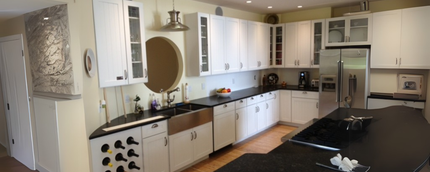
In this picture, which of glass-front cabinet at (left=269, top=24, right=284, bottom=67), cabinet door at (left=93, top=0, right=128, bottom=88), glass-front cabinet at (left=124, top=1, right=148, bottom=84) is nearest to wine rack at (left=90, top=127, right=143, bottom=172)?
cabinet door at (left=93, top=0, right=128, bottom=88)

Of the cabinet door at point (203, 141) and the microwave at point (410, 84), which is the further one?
the microwave at point (410, 84)

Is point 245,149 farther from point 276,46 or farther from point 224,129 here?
point 276,46

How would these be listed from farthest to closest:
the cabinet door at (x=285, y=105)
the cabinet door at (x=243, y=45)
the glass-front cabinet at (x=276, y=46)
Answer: the glass-front cabinet at (x=276, y=46) → the cabinet door at (x=285, y=105) → the cabinet door at (x=243, y=45)

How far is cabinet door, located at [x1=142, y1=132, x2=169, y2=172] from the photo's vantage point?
3.15m

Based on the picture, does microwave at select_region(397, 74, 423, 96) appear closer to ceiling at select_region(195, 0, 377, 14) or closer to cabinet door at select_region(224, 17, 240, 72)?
ceiling at select_region(195, 0, 377, 14)

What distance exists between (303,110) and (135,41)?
3.87 m

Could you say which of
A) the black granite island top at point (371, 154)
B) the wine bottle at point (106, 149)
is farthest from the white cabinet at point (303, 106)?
the wine bottle at point (106, 149)

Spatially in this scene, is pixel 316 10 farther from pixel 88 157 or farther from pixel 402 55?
pixel 88 157

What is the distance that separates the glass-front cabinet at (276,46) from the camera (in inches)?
238

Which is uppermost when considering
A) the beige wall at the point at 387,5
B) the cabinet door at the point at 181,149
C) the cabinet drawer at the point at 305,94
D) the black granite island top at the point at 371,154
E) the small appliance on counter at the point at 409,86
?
the beige wall at the point at 387,5

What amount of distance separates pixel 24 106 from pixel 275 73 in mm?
5181

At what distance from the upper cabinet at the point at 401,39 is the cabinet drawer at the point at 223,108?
2826 millimetres

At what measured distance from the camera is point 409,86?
4.67 metres

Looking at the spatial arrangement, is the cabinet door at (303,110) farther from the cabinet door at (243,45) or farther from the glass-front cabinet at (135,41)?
the glass-front cabinet at (135,41)
